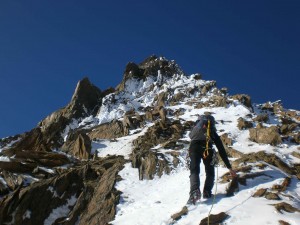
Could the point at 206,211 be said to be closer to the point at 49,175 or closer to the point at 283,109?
the point at 49,175

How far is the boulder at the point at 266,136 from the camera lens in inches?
1036

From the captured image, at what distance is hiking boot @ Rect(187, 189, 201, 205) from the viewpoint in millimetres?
11695

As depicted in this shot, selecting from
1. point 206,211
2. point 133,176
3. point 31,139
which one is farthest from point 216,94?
point 206,211

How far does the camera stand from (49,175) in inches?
808

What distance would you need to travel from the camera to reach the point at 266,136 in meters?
26.9

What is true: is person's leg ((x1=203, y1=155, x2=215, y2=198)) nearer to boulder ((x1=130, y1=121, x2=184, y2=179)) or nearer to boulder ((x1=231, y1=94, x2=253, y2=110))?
boulder ((x1=130, y1=121, x2=184, y2=179))

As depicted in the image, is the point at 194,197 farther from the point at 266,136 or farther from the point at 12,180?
the point at 266,136

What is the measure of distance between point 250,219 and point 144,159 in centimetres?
1162

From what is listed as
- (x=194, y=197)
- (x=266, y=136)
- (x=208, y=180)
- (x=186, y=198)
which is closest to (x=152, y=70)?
(x=266, y=136)

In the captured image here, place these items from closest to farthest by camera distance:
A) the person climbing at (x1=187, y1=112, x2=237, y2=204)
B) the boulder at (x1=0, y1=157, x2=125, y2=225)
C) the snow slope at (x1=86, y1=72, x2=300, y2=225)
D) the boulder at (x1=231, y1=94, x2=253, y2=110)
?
the snow slope at (x1=86, y1=72, x2=300, y2=225)
the person climbing at (x1=187, y1=112, x2=237, y2=204)
the boulder at (x1=0, y1=157, x2=125, y2=225)
the boulder at (x1=231, y1=94, x2=253, y2=110)

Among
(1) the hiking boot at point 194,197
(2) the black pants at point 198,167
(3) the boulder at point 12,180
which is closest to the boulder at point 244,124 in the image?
(3) the boulder at point 12,180

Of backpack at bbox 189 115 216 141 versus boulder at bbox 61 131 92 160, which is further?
boulder at bbox 61 131 92 160

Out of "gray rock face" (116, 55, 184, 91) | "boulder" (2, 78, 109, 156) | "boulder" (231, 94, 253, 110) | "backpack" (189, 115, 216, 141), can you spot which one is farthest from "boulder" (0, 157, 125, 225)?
"gray rock face" (116, 55, 184, 91)

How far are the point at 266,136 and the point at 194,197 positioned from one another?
1685 cm
